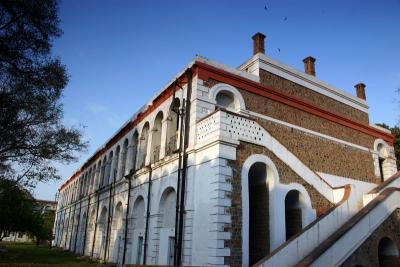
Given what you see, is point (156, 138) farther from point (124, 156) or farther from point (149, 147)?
point (124, 156)

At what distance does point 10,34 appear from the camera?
35.2 ft

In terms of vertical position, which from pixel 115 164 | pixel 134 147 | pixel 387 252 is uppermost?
pixel 134 147

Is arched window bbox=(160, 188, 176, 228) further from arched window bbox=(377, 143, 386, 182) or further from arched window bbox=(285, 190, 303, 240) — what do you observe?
arched window bbox=(377, 143, 386, 182)

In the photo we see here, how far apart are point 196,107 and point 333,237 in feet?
20.4

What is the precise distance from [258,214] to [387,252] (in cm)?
418

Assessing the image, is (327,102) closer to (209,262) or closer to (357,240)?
(357,240)

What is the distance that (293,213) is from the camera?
12.5 m

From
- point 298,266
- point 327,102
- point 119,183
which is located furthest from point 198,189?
point 327,102

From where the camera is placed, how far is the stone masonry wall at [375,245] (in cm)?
948

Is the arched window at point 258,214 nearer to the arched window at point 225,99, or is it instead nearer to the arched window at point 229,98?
the arched window at point 229,98

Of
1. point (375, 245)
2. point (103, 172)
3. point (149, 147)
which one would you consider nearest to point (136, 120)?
point (149, 147)

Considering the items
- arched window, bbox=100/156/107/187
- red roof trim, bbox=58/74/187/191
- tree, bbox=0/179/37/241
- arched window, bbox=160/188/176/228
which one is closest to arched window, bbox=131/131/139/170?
red roof trim, bbox=58/74/187/191

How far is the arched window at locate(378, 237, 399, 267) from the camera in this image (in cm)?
1069

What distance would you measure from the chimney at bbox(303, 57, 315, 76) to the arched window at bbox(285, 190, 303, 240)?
910 cm
